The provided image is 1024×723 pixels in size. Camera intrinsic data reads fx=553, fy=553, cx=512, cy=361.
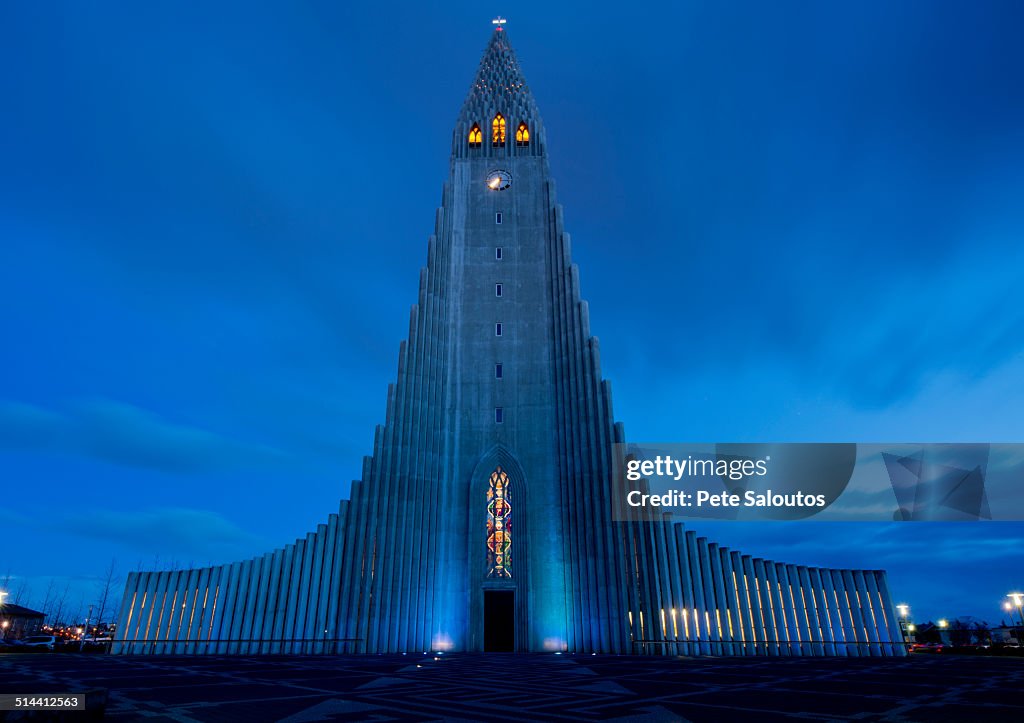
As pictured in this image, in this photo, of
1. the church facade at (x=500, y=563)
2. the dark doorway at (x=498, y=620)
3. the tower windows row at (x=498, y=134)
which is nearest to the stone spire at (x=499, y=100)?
the tower windows row at (x=498, y=134)

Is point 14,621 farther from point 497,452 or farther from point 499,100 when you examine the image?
point 499,100

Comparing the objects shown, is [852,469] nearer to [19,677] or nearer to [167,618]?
[19,677]

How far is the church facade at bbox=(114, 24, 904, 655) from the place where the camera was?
27.2 m

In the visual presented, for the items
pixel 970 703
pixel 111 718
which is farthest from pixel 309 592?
pixel 970 703

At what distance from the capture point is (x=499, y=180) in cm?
3841

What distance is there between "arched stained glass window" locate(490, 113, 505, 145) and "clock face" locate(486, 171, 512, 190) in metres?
3.16

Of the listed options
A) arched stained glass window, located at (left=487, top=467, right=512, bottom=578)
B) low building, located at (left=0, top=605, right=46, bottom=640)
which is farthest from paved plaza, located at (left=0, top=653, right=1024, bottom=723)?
low building, located at (left=0, top=605, right=46, bottom=640)

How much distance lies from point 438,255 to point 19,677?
28.0m

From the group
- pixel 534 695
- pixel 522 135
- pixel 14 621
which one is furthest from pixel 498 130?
pixel 14 621

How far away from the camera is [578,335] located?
3266 centimetres

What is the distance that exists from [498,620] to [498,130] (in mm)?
32771

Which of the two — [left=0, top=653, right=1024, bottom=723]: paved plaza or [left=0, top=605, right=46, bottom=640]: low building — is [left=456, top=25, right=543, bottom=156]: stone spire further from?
[left=0, top=605, right=46, bottom=640]: low building

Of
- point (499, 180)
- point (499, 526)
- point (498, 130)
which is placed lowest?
point (499, 526)

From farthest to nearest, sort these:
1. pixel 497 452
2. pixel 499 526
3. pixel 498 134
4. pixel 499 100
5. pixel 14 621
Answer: pixel 14 621 → pixel 499 100 → pixel 498 134 → pixel 497 452 → pixel 499 526
